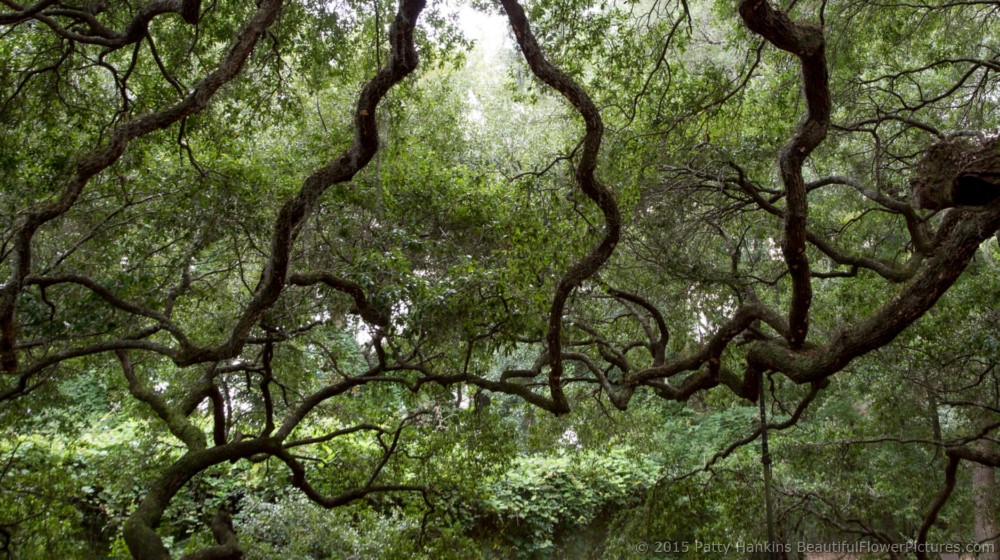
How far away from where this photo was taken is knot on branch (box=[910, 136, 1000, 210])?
9.77ft

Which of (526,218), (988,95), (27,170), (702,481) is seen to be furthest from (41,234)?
(988,95)

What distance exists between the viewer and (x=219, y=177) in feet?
18.9

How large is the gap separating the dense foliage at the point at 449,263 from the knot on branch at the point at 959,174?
12 mm

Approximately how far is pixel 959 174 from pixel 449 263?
13.3ft

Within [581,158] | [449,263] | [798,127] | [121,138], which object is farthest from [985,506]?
[121,138]

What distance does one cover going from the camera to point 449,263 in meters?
6.29

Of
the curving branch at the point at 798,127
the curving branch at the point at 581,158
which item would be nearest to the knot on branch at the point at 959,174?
the curving branch at the point at 798,127

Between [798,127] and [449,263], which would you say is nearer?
[798,127]

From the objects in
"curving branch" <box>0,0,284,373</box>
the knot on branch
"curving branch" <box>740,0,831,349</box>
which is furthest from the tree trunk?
"curving branch" <box>0,0,284,373</box>

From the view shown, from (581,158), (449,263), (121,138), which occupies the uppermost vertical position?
(449,263)

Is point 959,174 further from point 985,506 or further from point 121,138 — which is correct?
point 985,506

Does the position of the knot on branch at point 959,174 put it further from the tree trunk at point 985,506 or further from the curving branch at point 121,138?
the tree trunk at point 985,506

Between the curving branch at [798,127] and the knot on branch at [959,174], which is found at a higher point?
the curving branch at [798,127]

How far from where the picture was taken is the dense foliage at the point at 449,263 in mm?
4191
